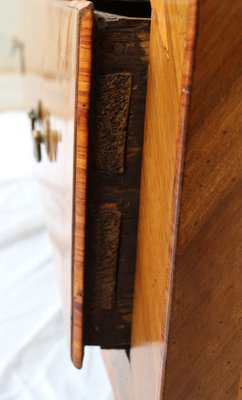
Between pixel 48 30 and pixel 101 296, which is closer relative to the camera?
pixel 101 296

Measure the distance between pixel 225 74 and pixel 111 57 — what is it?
0.51ft

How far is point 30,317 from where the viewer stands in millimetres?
986

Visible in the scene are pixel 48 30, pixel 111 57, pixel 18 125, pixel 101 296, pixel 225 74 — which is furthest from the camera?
pixel 18 125

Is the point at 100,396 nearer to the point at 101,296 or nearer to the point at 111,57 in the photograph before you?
the point at 101,296

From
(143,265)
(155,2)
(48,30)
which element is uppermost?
(155,2)

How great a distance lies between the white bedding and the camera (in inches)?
32.8

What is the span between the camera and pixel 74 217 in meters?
0.55

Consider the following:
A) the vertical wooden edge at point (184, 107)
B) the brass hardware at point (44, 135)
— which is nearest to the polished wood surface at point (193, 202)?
the vertical wooden edge at point (184, 107)

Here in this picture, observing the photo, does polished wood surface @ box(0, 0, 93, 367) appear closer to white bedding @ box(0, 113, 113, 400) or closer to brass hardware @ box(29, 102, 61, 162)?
brass hardware @ box(29, 102, 61, 162)

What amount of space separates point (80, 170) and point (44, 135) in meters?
0.40

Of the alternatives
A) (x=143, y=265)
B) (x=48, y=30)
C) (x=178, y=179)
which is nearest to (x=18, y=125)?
(x=48, y=30)

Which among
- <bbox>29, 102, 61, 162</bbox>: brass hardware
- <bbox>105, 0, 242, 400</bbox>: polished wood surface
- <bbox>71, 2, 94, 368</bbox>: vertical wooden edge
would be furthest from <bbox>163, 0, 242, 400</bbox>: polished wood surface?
<bbox>29, 102, 61, 162</bbox>: brass hardware

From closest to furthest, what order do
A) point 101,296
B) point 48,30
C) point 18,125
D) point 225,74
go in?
point 225,74
point 101,296
point 48,30
point 18,125

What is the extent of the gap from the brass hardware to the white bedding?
247 millimetres
